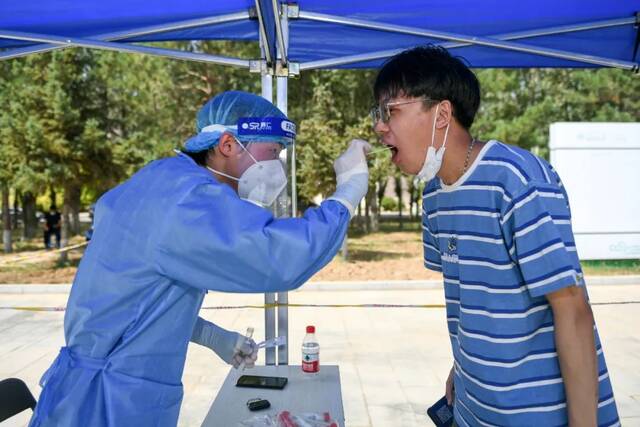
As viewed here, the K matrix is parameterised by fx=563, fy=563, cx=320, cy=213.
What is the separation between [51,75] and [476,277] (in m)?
13.8

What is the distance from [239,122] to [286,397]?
1283 millimetres

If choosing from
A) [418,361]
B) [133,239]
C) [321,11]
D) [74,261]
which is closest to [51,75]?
[74,261]

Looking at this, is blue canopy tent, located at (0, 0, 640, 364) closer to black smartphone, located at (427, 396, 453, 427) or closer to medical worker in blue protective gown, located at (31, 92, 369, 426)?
black smartphone, located at (427, 396, 453, 427)

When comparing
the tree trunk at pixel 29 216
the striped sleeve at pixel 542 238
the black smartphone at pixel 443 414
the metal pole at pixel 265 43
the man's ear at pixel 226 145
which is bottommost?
the tree trunk at pixel 29 216

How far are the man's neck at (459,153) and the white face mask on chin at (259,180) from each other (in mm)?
620

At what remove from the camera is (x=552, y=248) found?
1303 millimetres

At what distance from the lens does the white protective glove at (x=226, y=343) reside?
2.32 metres

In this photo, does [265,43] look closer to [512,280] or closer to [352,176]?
[352,176]

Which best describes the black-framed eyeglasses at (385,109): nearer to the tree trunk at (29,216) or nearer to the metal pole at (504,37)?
the metal pole at (504,37)

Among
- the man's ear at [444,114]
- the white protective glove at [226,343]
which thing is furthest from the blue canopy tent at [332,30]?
the man's ear at [444,114]

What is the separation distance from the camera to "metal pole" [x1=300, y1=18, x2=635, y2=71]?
3.07 metres

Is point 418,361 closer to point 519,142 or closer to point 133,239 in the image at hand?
point 133,239

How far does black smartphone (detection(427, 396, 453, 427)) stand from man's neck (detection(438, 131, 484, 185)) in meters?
0.95

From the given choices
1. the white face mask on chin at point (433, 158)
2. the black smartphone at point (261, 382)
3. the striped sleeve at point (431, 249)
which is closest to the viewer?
the white face mask on chin at point (433, 158)
